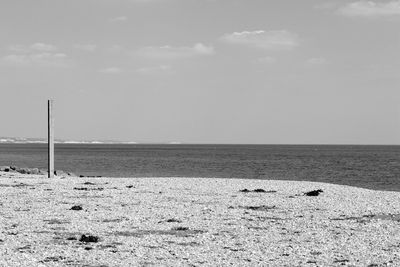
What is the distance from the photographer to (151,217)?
21.1m

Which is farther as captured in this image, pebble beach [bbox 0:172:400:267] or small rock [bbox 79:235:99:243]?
small rock [bbox 79:235:99:243]

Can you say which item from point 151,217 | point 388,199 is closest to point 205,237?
point 151,217

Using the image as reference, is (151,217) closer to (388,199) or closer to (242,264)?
(242,264)

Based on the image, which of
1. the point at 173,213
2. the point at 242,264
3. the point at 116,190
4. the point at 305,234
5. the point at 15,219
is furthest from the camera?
the point at 116,190

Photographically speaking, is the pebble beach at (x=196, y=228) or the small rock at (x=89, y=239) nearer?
the pebble beach at (x=196, y=228)

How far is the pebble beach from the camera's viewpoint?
1420 cm

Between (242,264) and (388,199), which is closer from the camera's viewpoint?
(242,264)

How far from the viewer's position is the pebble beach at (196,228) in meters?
14.2

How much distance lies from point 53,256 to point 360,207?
15.0 meters

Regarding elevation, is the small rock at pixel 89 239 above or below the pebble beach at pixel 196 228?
above

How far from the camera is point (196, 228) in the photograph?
18.6 metres

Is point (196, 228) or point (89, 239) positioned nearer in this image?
point (89, 239)

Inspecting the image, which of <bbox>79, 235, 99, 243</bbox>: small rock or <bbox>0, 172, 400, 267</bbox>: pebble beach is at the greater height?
<bbox>79, 235, 99, 243</bbox>: small rock

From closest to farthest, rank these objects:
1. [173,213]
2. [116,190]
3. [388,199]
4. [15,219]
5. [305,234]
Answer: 1. [305,234]
2. [15,219]
3. [173,213]
4. [388,199]
5. [116,190]
